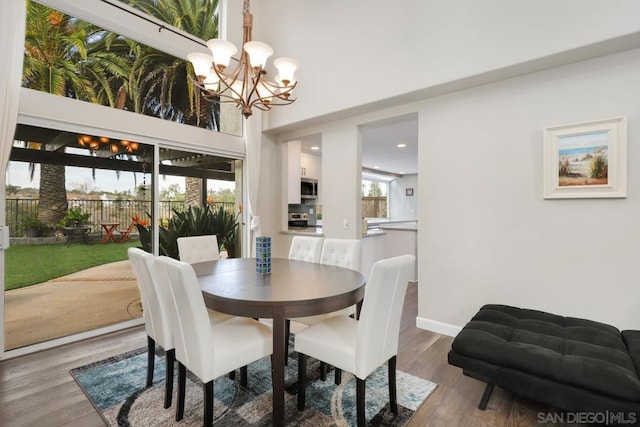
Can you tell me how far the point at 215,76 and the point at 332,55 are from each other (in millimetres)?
1859

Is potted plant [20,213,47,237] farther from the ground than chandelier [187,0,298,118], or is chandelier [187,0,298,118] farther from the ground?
chandelier [187,0,298,118]

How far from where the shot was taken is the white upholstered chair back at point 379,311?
1.61m

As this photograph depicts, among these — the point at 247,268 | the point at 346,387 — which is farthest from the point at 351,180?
the point at 346,387

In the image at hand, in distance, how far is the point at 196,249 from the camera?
318 centimetres

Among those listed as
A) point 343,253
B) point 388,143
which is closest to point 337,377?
point 343,253

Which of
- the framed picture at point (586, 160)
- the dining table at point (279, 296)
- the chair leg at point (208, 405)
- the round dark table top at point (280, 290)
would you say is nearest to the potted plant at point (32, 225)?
the round dark table top at point (280, 290)

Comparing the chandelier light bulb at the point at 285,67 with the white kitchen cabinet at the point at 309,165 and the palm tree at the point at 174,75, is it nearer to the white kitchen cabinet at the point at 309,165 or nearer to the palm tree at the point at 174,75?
the palm tree at the point at 174,75

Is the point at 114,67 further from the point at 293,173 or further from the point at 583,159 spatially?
the point at 583,159

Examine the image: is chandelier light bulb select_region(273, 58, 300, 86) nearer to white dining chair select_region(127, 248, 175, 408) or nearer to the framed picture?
white dining chair select_region(127, 248, 175, 408)

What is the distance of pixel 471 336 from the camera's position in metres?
1.94

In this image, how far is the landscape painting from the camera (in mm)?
2312

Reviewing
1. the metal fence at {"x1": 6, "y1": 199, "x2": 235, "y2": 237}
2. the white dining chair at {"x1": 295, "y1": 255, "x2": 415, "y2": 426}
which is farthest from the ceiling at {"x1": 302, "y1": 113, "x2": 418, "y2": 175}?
the white dining chair at {"x1": 295, "y1": 255, "x2": 415, "y2": 426}

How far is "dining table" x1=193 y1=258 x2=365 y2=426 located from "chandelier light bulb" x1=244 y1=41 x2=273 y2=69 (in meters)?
1.57

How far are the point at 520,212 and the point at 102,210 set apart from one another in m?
4.10
